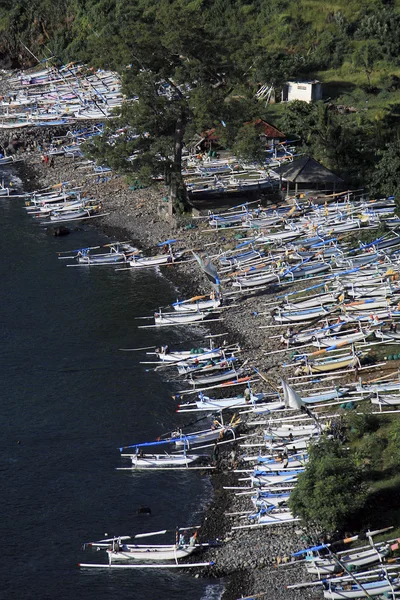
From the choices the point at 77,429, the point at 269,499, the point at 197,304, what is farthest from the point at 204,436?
the point at 197,304

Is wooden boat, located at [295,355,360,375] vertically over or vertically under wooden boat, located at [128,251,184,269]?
under

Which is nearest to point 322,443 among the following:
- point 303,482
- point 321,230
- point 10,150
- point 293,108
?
point 303,482

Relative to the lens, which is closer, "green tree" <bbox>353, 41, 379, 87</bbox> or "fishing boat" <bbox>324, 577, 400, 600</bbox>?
"fishing boat" <bbox>324, 577, 400, 600</bbox>

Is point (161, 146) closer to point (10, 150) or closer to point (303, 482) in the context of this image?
point (10, 150)

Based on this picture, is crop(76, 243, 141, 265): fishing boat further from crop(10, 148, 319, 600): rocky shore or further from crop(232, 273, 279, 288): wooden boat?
crop(232, 273, 279, 288): wooden boat

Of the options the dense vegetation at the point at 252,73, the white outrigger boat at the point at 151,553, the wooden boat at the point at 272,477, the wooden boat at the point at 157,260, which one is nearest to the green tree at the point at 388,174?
the dense vegetation at the point at 252,73

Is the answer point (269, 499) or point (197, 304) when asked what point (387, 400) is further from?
point (197, 304)

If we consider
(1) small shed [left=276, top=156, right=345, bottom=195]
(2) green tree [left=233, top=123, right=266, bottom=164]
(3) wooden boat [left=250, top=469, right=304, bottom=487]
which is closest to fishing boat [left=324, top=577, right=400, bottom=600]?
(3) wooden boat [left=250, top=469, right=304, bottom=487]
